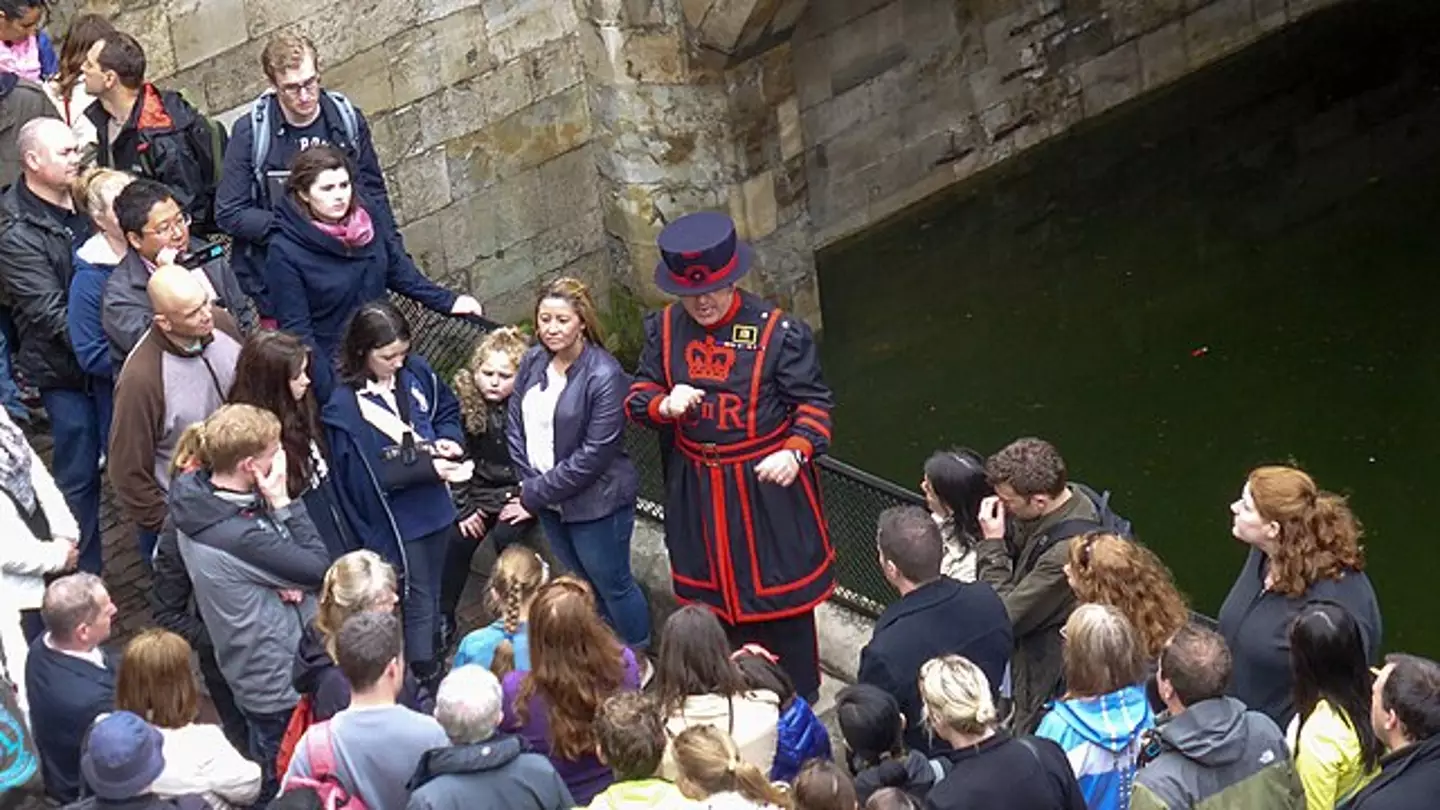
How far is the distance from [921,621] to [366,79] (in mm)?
5969

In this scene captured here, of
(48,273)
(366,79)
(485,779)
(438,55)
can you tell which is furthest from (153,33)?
(485,779)

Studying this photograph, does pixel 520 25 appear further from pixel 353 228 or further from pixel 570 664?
pixel 570 664

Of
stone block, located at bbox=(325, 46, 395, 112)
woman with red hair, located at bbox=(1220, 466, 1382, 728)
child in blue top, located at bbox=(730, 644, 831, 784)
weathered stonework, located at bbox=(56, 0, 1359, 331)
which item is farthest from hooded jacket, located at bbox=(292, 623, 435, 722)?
stone block, located at bbox=(325, 46, 395, 112)

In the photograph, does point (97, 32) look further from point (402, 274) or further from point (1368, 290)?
point (1368, 290)

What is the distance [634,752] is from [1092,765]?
3.73 feet

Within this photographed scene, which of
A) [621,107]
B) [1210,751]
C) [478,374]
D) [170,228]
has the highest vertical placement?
[621,107]

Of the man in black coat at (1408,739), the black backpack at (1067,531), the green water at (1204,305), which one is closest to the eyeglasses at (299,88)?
the black backpack at (1067,531)

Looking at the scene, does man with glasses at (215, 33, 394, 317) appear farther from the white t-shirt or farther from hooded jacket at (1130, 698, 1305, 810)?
hooded jacket at (1130, 698, 1305, 810)

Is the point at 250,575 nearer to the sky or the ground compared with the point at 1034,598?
nearer to the sky

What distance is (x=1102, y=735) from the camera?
6102 millimetres

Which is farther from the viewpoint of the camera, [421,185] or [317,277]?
[421,185]

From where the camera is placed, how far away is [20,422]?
9094 millimetres

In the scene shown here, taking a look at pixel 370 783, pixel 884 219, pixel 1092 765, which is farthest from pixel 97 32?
pixel 884 219

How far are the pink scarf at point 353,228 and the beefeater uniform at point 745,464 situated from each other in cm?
117
